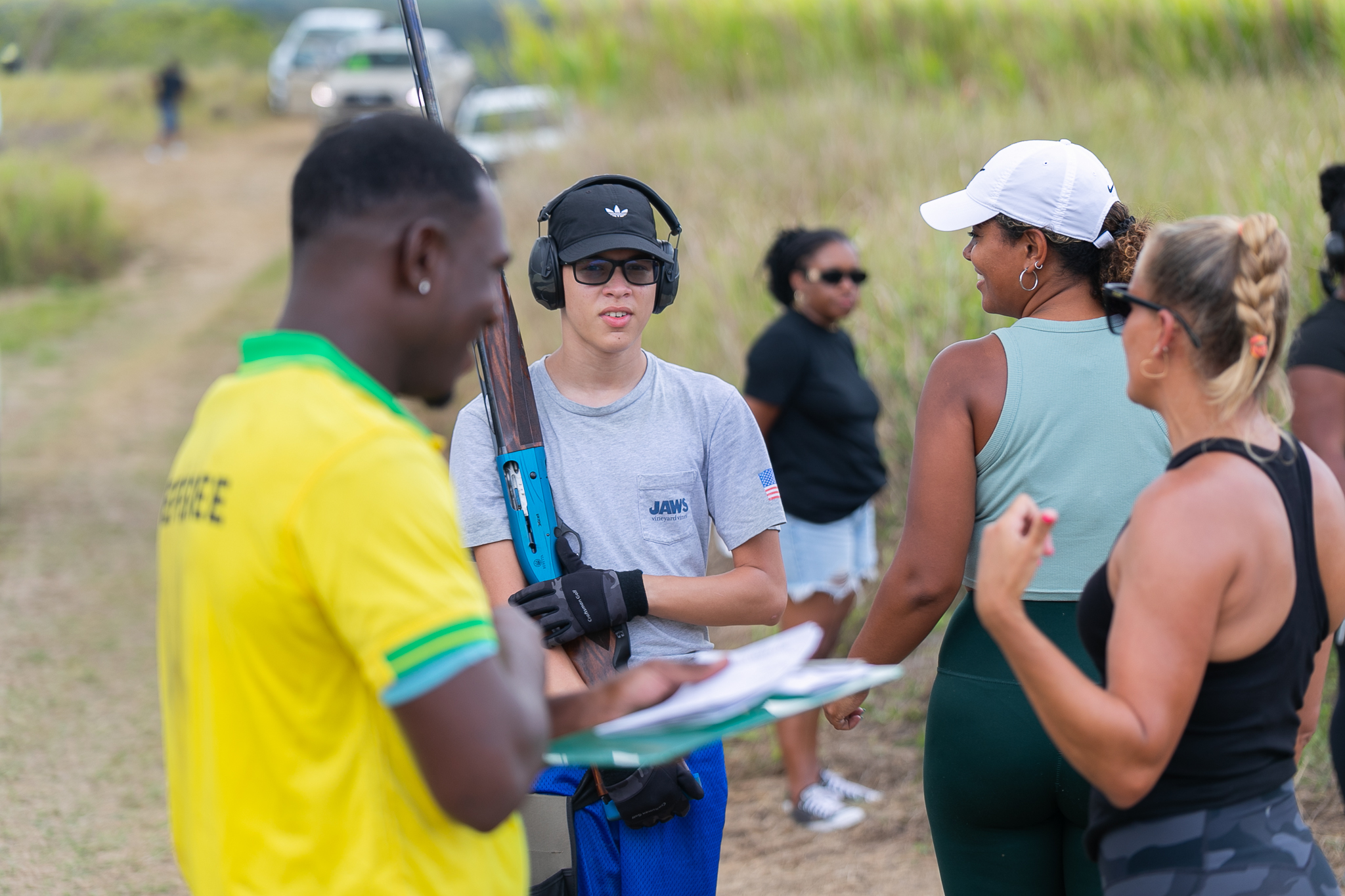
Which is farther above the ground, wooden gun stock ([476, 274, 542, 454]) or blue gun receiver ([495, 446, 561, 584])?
wooden gun stock ([476, 274, 542, 454])

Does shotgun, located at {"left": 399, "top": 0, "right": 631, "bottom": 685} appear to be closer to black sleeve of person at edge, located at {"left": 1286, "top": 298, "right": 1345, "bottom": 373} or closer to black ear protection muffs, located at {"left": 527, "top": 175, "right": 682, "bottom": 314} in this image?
black ear protection muffs, located at {"left": 527, "top": 175, "right": 682, "bottom": 314}

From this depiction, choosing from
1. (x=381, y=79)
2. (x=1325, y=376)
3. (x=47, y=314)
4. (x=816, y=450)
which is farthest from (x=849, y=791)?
(x=381, y=79)

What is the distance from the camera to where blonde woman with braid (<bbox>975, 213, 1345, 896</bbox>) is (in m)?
1.63

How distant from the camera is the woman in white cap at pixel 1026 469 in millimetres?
2320

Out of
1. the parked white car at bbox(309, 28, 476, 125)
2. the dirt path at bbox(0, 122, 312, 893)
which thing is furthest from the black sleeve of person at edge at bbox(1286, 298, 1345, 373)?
the parked white car at bbox(309, 28, 476, 125)

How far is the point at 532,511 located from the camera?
2496mm

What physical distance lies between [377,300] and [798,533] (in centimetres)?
353

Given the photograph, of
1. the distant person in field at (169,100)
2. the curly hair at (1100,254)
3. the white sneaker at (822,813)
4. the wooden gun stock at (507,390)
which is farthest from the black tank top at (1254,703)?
the distant person in field at (169,100)

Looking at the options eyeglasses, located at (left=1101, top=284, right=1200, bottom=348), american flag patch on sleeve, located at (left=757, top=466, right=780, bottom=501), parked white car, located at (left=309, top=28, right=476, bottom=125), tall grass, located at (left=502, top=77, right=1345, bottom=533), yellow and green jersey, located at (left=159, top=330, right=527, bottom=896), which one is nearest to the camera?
yellow and green jersey, located at (left=159, top=330, right=527, bottom=896)

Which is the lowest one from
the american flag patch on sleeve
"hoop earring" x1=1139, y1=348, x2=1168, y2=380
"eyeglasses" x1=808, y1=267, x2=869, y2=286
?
the american flag patch on sleeve

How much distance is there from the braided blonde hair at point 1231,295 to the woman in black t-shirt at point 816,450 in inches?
119

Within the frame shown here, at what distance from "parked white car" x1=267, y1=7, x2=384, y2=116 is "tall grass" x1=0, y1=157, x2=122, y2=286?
829 centimetres

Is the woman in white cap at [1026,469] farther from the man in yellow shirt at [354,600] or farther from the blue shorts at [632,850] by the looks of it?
the man in yellow shirt at [354,600]

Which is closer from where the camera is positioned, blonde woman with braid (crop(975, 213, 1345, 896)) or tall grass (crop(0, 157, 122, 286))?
blonde woman with braid (crop(975, 213, 1345, 896))
